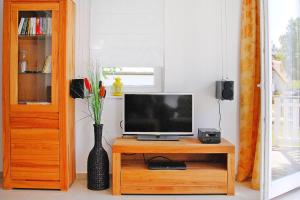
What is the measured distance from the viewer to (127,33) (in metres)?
3.83

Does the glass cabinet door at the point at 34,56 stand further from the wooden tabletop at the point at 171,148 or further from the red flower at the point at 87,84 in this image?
the wooden tabletop at the point at 171,148

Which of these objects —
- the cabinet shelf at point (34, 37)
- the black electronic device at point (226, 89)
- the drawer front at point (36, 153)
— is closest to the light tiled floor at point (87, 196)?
the drawer front at point (36, 153)

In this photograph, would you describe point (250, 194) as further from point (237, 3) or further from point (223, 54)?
point (237, 3)

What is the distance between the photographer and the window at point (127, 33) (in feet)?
12.5

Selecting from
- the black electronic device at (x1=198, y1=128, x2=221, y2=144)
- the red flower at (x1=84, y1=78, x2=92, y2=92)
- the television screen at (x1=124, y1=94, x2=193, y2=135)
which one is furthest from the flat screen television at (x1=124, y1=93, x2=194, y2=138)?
the red flower at (x1=84, y1=78, x2=92, y2=92)

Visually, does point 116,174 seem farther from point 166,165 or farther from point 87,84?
point 87,84

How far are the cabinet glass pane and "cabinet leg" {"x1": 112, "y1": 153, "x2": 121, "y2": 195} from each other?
0.95 meters

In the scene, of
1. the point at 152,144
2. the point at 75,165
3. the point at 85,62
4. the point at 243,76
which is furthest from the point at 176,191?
the point at 85,62

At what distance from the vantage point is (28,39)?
11.7 feet

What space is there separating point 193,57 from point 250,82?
72cm

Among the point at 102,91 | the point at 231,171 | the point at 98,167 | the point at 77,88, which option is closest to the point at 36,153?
the point at 98,167

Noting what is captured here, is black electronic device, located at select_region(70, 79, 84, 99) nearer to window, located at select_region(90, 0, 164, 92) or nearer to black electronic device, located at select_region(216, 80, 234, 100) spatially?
window, located at select_region(90, 0, 164, 92)

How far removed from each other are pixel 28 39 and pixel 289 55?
2885mm

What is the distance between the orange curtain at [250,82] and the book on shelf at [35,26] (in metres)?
2.21
